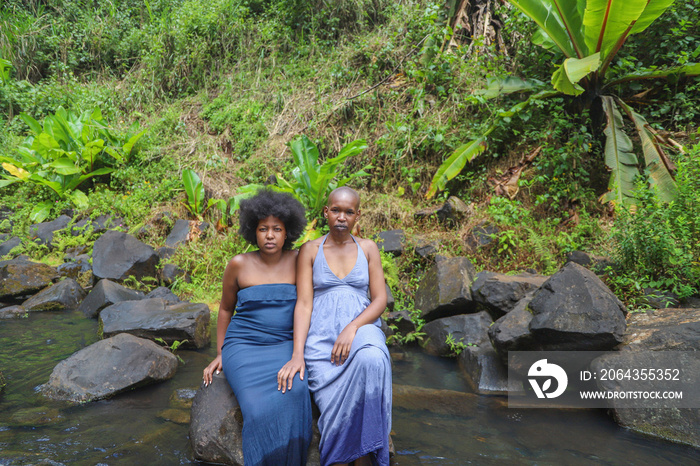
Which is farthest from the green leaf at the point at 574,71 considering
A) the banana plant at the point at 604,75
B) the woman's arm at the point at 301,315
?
the woman's arm at the point at 301,315

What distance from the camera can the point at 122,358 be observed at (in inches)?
163

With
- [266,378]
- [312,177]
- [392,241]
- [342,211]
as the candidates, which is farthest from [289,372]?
[312,177]

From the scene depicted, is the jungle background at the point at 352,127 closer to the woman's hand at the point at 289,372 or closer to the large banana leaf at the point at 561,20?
the large banana leaf at the point at 561,20

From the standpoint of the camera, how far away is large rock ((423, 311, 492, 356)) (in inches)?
192

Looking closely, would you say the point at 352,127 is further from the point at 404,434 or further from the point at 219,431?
the point at 219,431

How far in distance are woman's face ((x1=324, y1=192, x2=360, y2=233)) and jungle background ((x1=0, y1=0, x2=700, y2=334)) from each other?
9.98 feet

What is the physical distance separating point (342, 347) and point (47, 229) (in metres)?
8.03

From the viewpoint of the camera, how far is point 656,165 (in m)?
5.71

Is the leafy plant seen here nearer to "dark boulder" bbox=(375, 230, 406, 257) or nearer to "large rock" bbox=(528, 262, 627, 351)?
"dark boulder" bbox=(375, 230, 406, 257)

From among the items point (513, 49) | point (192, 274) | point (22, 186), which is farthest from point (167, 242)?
point (513, 49)

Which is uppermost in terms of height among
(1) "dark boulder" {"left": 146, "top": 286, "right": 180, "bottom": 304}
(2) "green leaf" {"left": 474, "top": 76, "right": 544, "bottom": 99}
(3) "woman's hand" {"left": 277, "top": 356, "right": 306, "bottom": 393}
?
(2) "green leaf" {"left": 474, "top": 76, "right": 544, "bottom": 99}

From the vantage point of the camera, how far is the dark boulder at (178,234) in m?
7.76

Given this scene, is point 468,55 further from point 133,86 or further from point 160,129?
point 133,86

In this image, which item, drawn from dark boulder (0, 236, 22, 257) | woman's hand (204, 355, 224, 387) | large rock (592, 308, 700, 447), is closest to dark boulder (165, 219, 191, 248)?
dark boulder (0, 236, 22, 257)
